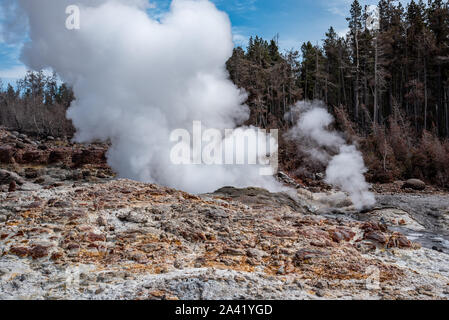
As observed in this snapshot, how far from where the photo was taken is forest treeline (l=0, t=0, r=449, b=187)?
72.0 ft

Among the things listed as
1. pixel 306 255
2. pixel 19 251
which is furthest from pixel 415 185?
pixel 19 251

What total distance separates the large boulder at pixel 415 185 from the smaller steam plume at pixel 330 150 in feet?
6.78

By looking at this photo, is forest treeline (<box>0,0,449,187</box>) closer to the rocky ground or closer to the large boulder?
the large boulder

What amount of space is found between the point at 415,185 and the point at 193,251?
1584cm

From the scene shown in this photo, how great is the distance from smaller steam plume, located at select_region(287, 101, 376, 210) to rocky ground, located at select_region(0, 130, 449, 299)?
6.15 m

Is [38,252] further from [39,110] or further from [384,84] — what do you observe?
[39,110]

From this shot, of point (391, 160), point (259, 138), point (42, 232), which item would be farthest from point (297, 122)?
point (42, 232)

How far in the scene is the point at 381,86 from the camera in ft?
96.9

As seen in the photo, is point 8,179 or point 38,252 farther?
point 8,179

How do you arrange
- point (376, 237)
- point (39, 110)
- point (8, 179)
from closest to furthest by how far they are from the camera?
1. point (376, 237)
2. point (8, 179)
3. point (39, 110)

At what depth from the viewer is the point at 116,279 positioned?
5066 millimetres

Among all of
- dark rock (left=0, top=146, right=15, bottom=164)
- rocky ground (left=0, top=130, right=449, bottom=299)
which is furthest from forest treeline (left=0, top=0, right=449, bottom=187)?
rocky ground (left=0, top=130, right=449, bottom=299)

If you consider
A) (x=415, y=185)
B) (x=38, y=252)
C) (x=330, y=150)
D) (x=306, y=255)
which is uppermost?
(x=330, y=150)

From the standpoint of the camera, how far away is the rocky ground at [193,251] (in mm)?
4867
